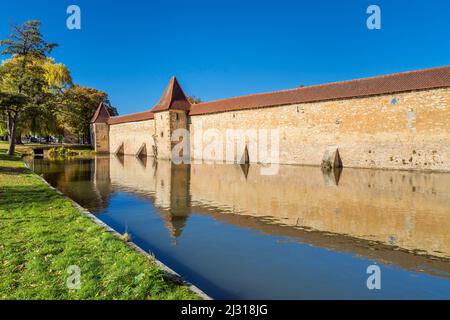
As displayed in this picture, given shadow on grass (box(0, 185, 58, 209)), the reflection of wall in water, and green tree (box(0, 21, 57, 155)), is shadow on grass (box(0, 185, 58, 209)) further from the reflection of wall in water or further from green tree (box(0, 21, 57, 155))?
green tree (box(0, 21, 57, 155))

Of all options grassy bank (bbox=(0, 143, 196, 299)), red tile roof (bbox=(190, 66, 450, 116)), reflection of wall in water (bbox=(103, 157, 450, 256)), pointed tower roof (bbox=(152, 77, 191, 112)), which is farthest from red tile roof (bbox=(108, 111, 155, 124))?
grassy bank (bbox=(0, 143, 196, 299))

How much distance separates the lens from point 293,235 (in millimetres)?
7105

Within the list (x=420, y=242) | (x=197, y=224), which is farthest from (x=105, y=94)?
(x=420, y=242)

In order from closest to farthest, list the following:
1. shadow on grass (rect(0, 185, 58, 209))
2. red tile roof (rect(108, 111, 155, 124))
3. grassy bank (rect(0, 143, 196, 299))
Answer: grassy bank (rect(0, 143, 196, 299)) < shadow on grass (rect(0, 185, 58, 209)) < red tile roof (rect(108, 111, 155, 124))

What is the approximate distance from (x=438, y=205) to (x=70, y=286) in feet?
35.5

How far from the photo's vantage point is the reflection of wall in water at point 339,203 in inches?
286

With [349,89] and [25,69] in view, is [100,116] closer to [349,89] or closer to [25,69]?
[25,69]

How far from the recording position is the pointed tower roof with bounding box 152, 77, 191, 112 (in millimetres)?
36344

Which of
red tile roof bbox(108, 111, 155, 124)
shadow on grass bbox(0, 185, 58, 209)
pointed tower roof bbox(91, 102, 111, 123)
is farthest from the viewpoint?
pointed tower roof bbox(91, 102, 111, 123)

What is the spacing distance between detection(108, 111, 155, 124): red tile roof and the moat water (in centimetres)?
3069

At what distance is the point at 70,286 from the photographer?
3982 millimetres

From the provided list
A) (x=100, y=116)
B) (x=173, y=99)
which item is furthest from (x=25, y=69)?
(x=100, y=116)

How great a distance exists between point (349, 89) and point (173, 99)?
2086 cm
